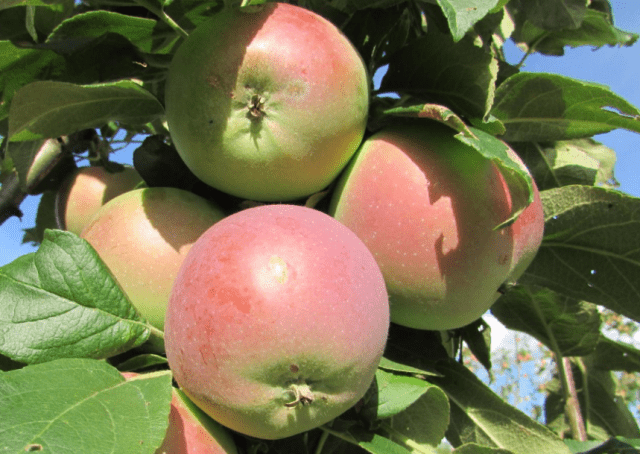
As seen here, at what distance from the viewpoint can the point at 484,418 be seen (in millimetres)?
1168

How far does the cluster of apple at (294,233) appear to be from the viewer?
2.41ft

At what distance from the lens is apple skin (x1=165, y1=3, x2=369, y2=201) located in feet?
2.85

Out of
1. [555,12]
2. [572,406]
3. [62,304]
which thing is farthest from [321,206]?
[572,406]

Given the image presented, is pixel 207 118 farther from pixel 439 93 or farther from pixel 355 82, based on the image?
pixel 439 93

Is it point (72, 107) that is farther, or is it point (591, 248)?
point (591, 248)

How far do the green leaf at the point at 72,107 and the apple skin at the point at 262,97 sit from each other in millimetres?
110

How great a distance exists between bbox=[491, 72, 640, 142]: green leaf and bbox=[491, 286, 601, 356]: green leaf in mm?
492

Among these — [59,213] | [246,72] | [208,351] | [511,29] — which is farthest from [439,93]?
[59,213]

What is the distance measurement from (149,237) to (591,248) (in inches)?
32.5

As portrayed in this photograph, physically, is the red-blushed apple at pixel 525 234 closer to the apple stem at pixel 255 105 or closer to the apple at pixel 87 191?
the apple stem at pixel 255 105

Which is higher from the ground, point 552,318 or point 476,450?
point 476,450

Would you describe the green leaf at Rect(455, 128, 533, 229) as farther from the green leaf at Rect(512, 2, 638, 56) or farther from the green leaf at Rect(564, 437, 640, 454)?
the green leaf at Rect(512, 2, 638, 56)

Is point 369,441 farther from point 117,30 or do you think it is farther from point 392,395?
point 117,30

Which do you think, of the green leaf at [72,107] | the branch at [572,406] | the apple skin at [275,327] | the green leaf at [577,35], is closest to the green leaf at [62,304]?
the apple skin at [275,327]
